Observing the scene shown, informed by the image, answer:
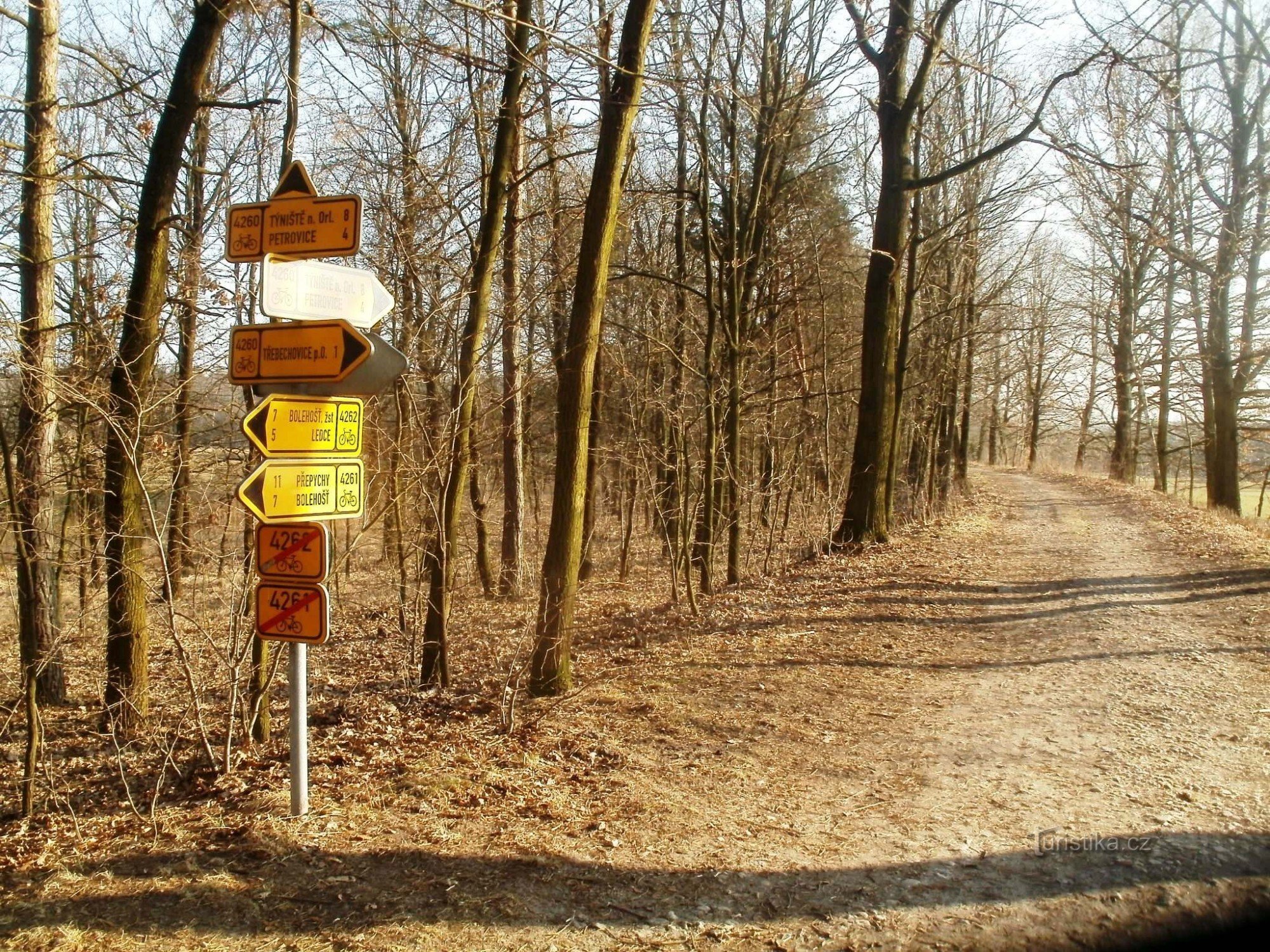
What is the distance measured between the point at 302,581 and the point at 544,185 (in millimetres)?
12193

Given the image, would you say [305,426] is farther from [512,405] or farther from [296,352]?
[512,405]

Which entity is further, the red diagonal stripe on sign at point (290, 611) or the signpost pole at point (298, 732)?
the signpost pole at point (298, 732)

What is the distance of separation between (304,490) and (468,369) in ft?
11.8

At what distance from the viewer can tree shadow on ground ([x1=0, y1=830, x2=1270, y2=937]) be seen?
3971mm

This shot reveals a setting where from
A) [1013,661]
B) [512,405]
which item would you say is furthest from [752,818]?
[512,405]

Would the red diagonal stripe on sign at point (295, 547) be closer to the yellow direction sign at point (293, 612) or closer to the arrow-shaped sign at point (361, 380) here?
the yellow direction sign at point (293, 612)

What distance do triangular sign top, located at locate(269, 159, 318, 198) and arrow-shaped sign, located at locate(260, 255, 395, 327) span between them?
15.5 inches

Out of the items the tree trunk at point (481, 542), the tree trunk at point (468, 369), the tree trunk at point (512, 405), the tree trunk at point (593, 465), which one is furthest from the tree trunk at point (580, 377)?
the tree trunk at point (481, 542)

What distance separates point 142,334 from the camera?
702 centimetres

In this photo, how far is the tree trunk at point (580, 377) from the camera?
24.5 ft

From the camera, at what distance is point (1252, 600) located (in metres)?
9.64

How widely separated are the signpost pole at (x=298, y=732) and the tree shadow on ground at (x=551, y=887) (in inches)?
16.7

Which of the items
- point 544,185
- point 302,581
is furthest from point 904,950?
point 544,185

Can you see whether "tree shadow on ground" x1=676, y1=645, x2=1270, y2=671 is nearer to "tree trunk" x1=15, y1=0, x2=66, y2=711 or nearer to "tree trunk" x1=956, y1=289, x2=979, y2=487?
"tree trunk" x1=15, y1=0, x2=66, y2=711
